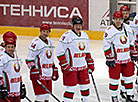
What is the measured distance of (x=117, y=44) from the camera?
671cm

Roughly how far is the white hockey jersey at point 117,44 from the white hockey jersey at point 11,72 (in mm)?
1748

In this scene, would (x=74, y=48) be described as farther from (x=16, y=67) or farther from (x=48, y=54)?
(x=16, y=67)

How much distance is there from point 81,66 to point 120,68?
2.41 feet

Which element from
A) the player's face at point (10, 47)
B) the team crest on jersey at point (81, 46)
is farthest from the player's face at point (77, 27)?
the player's face at point (10, 47)

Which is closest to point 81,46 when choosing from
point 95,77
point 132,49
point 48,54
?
point 48,54

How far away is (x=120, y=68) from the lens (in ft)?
22.3

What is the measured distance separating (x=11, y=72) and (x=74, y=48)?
119 centimetres

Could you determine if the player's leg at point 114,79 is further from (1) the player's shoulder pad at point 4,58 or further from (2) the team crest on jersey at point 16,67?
(1) the player's shoulder pad at point 4,58

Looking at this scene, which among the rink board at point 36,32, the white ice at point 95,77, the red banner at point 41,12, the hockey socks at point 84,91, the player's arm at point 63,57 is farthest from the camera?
the red banner at point 41,12

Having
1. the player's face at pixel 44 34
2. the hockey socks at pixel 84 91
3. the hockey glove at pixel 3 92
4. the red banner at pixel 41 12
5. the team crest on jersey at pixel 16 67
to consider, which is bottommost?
the hockey socks at pixel 84 91

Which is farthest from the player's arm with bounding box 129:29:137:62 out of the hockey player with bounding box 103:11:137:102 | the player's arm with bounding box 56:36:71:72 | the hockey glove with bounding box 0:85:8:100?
the hockey glove with bounding box 0:85:8:100

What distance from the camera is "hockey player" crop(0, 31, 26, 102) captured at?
203 inches

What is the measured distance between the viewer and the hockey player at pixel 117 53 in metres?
6.70

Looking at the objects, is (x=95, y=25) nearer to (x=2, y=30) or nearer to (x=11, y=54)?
(x=2, y=30)
